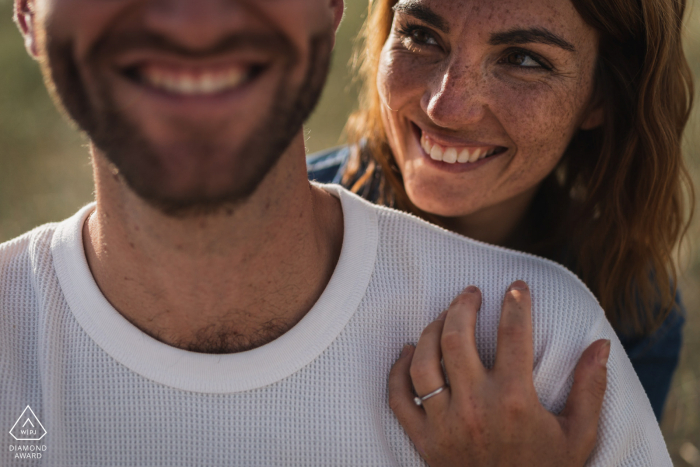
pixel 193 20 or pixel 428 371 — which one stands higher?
pixel 193 20

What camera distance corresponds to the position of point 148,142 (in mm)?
1131

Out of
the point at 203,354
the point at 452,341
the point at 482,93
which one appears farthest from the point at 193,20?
the point at 482,93

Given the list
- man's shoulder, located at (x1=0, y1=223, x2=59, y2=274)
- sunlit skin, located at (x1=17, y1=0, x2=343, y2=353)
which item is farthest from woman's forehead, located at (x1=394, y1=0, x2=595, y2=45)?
man's shoulder, located at (x1=0, y1=223, x2=59, y2=274)

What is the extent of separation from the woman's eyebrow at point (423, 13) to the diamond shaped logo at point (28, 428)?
135 cm

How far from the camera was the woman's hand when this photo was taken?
133 centimetres

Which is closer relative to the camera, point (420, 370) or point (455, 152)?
point (420, 370)

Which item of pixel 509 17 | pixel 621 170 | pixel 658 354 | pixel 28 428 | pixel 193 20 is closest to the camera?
pixel 193 20

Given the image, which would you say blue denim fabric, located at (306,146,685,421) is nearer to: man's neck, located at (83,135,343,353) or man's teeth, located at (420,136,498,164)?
man's teeth, located at (420,136,498,164)

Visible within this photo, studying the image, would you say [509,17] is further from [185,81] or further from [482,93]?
[185,81]

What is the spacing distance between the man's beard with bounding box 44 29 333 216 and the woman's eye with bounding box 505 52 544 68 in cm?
78

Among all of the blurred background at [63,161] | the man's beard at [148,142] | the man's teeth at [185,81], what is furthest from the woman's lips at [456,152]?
the blurred background at [63,161]

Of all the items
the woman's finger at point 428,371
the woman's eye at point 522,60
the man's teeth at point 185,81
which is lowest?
the woman's finger at point 428,371

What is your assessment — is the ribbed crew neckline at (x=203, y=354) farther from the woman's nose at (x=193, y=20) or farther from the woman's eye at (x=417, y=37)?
the woman's eye at (x=417, y=37)

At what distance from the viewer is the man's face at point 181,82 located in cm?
109
